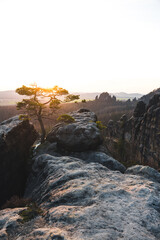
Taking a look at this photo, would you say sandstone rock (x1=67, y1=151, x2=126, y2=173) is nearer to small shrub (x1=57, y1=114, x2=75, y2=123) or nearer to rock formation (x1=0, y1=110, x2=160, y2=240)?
rock formation (x1=0, y1=110, x2=160, y2=240)

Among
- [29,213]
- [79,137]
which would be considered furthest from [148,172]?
[79,137]

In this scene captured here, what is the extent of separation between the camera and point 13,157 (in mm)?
16781

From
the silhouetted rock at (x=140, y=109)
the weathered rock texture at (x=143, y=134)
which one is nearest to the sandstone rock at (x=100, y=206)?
the weathered rock texture at (x=143, y=134)

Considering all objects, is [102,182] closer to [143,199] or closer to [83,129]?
[143,199]

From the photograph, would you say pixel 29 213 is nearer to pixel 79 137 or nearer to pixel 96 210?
pixel 96 210

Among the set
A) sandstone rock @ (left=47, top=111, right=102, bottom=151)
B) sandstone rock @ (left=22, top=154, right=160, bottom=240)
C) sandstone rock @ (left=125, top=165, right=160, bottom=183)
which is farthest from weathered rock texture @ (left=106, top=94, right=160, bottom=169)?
sandstone rock @ (left=22, top=154, right=160, bottom=240)

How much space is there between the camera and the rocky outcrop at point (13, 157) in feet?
49.4

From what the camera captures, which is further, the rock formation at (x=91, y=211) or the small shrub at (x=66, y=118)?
the small shrub at (x=66, y=118)

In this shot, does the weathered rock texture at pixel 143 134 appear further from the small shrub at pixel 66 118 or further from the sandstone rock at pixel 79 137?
the sandstone rock at pixel 79 137

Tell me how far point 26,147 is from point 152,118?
57.3 m

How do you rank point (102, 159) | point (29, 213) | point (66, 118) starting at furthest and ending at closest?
point (66, 118)
point (102, 159)
point (29, 213)

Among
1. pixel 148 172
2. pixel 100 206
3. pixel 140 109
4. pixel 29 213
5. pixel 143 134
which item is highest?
pixel 100 206

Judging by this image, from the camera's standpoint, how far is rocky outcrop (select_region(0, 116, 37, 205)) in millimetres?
15055

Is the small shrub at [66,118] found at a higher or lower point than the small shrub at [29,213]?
higher
